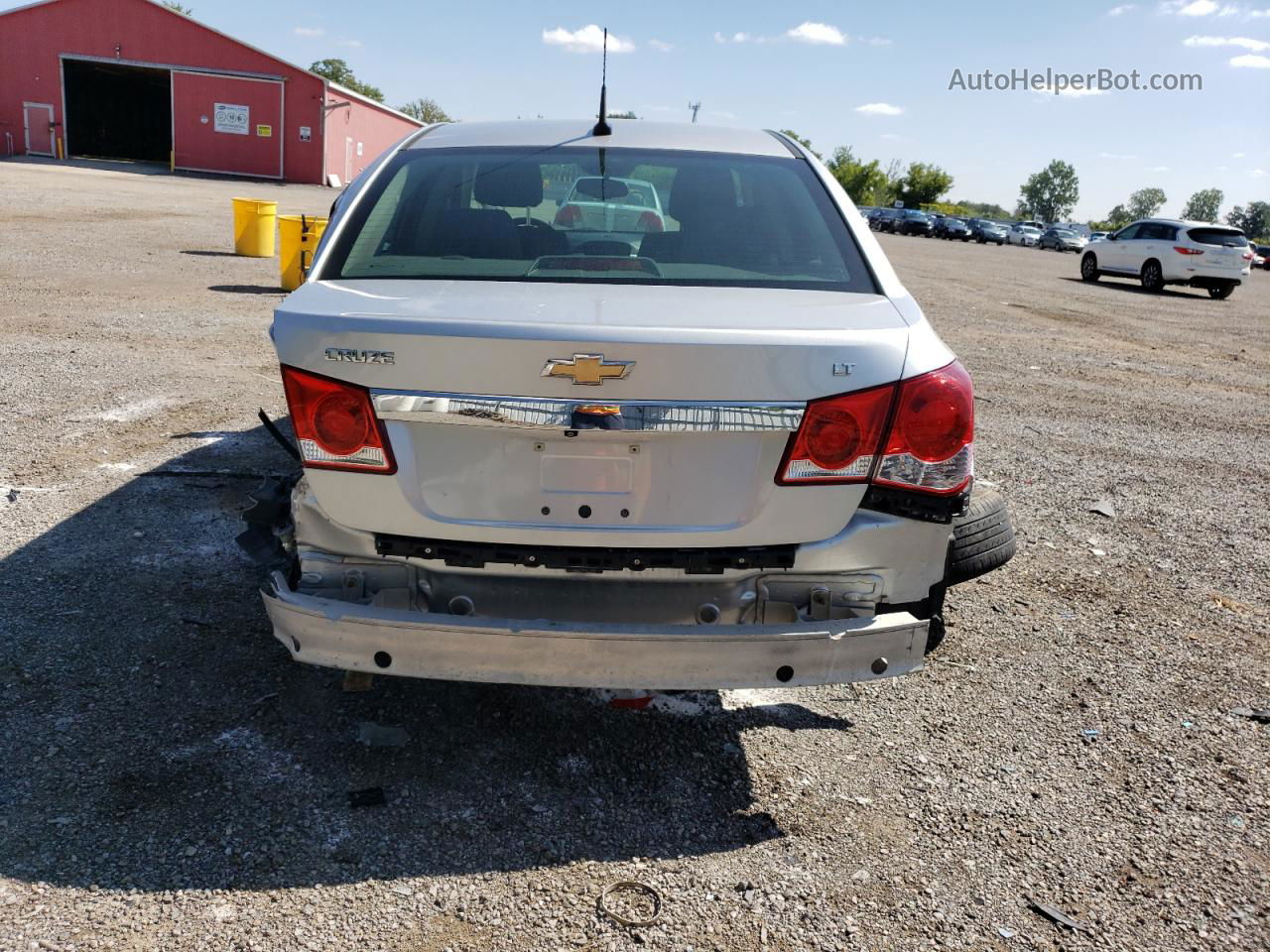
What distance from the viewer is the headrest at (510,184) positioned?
11.8ft

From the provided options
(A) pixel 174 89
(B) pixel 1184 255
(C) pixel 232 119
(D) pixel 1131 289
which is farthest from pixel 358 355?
(A) pixel 174 89

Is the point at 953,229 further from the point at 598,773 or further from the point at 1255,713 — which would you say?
the point at 598,773

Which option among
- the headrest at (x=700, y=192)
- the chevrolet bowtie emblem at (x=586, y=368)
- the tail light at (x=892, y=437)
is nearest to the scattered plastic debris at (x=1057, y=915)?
the tail light at (x=892, y=437)

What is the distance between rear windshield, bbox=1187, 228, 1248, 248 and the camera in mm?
23875

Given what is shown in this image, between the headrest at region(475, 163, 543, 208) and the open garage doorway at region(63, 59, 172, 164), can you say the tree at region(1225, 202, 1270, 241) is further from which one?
the headrest at region(475, 163, 543, 208)

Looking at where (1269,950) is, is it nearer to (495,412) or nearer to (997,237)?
(495,412)

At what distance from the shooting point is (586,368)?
8.23 feet

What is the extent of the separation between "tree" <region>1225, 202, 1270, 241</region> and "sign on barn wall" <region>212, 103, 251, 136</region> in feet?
390

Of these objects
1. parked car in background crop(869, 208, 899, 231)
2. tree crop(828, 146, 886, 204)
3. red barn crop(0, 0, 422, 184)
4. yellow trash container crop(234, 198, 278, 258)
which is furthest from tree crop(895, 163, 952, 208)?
yellow trash container crop(234, 198, 278, 258)

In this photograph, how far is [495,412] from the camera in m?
2.54

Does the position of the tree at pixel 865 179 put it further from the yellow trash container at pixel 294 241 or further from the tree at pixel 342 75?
the yellow trash container at pixel 294 241

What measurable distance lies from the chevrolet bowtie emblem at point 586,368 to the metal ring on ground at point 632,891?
1.28 m

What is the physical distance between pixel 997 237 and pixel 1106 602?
61.1 m

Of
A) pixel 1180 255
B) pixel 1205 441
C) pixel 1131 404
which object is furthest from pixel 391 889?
pixel 1180 255
